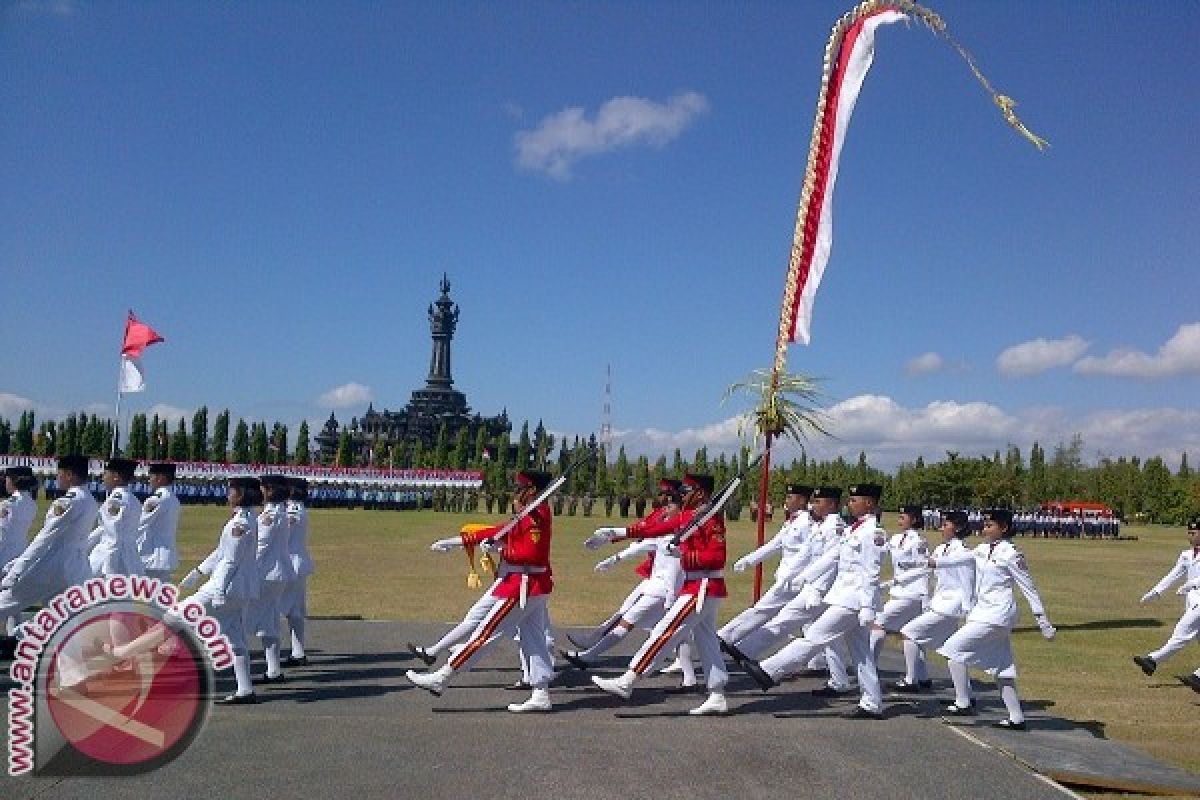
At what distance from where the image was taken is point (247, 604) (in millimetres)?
8391

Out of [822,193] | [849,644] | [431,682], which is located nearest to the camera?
[431,682]

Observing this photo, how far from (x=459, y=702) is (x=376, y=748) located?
5.68 feet

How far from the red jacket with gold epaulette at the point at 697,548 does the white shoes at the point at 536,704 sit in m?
1.47

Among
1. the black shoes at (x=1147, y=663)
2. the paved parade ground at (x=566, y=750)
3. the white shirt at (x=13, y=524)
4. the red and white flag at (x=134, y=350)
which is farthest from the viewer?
the red and white flag at (x=134, y=350)

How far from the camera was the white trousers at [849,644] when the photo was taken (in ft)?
27.4

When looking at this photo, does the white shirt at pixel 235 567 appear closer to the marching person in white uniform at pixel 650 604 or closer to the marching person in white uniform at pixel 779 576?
the marching person in white uniform at pixel 650 604

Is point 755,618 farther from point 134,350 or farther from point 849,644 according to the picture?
point 134,350

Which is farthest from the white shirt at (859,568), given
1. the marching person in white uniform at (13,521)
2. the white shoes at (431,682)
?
the marching person in white uniform at (13,521)

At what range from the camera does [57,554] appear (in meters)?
8.88

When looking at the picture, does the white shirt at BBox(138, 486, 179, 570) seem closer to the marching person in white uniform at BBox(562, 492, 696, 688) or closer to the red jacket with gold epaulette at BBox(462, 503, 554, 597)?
the red jacket with gold epaulette at BBox(462, 503, 554, 597)

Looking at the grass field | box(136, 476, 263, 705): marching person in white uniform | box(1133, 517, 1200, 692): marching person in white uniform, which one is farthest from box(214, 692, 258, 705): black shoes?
box(1133, 517, 1200, 692): marching person in white uniform

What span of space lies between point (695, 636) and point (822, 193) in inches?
231

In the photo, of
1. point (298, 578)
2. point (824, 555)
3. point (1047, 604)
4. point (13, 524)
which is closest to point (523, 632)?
point (298, 578)

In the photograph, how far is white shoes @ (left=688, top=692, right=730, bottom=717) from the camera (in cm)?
821
